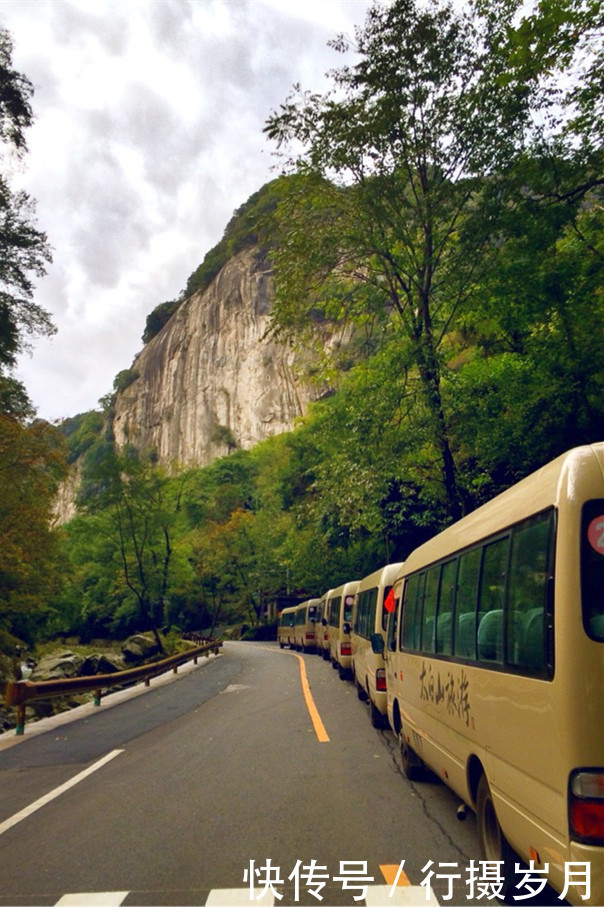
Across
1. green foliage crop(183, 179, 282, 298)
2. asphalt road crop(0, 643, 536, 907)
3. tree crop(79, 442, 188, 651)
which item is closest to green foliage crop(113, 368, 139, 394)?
green foliage crop(183, 179, 282, 298)

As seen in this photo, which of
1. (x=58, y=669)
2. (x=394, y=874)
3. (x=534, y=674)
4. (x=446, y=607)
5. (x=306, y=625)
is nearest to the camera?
(x=534, y=674)

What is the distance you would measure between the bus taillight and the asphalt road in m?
1.74

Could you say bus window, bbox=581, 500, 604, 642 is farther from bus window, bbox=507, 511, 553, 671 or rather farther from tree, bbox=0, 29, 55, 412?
tree, bbox=0, 29, 55, 412

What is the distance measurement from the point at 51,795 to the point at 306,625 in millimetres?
30156

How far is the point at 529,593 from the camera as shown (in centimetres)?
396

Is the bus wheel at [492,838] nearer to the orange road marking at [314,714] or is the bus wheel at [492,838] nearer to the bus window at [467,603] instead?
the bus window at [467,603]

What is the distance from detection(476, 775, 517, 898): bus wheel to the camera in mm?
4395

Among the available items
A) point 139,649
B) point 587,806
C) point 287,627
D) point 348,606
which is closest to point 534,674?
point 587,806

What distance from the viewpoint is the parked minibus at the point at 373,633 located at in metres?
11.6

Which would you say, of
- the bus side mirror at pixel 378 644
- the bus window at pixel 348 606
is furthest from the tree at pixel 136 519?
the bus side mirror at pixel 378 644

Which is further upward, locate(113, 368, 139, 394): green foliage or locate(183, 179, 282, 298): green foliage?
locate(183, 179, 282, 298): green foliage

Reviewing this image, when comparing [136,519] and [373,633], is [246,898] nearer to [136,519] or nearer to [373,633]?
[373,633]

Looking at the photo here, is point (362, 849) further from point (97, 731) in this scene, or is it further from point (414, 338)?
point (414, 338)

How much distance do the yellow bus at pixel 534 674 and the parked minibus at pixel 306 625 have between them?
94.7 feet
